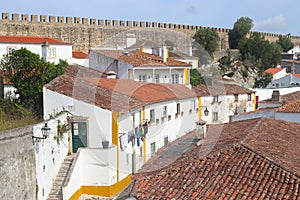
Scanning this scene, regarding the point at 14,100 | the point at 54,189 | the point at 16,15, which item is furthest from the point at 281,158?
the point at 16,15

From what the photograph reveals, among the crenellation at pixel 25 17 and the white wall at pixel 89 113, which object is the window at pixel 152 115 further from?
the crenellation at pixel 25 17

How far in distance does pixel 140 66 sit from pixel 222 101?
848cm

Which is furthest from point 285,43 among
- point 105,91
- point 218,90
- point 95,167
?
Result: point 95,167

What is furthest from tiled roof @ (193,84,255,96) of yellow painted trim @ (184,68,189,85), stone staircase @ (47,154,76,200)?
stone staircase @ (47,154,76,200)

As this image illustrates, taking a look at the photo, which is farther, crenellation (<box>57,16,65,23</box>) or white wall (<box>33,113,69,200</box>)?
crenellation (<box>57,16,65,23</box>)

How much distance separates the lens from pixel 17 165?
29.3 ft

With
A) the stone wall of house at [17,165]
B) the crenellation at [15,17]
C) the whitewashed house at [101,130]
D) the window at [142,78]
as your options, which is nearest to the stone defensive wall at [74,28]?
the crenellation at [15,17]

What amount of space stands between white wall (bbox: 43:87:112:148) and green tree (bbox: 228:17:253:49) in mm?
39287

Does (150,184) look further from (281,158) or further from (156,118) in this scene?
(156,118)

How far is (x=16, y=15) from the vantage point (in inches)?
1212

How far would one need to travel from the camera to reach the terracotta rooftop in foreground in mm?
5887

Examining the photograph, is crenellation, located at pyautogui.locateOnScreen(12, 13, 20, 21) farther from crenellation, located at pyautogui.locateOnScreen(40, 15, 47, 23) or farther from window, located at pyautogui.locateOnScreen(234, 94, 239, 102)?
window, located at pyautogui.locateOnScreen(234, 94, 239, 102)

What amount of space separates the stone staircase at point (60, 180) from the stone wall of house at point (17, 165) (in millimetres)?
982

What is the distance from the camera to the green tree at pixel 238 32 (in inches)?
1943
